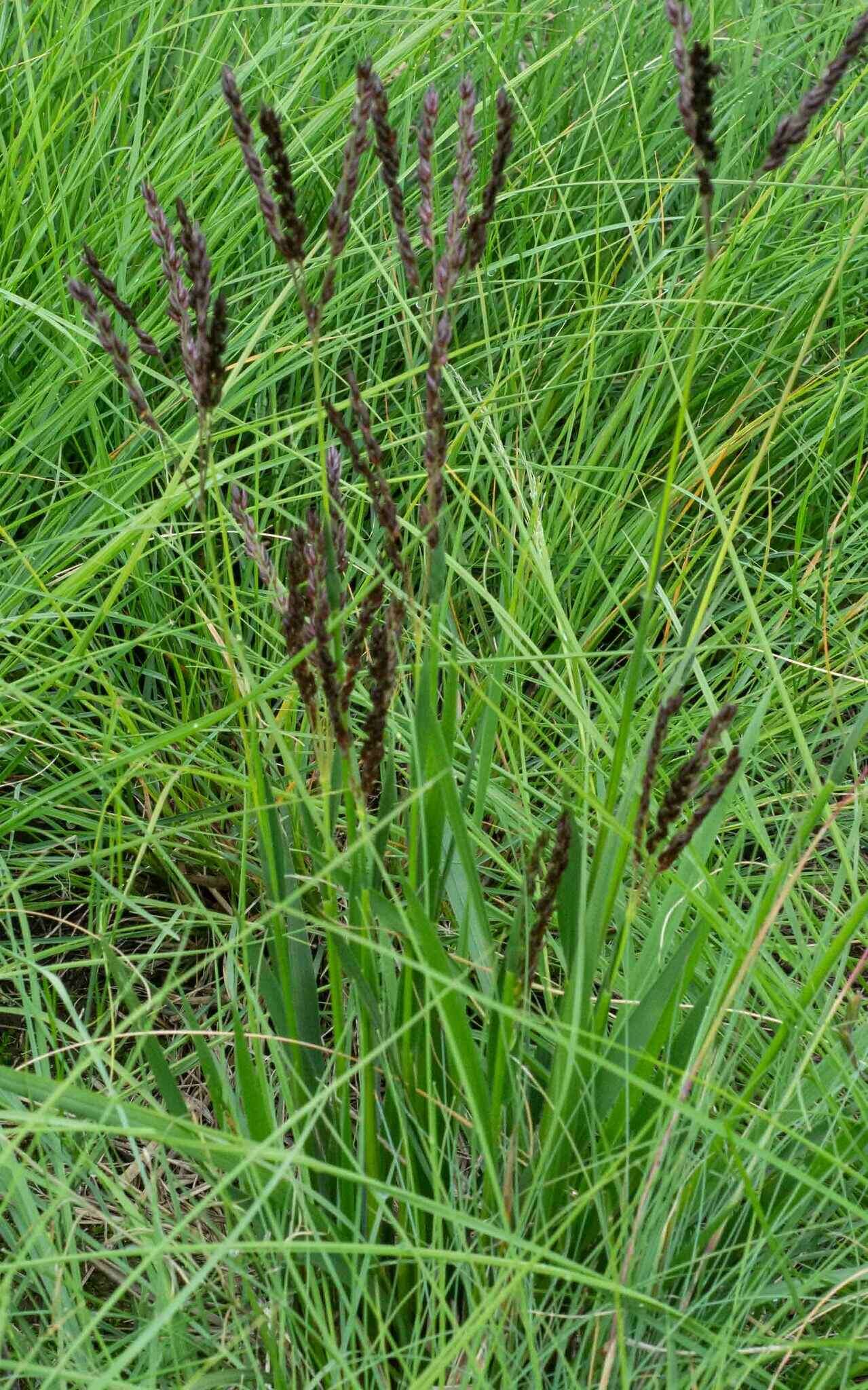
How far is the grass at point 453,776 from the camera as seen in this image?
1.18 m

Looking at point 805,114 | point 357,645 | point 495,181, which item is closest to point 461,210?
point 495,181

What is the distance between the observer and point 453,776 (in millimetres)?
1185

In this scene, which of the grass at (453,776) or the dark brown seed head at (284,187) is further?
the grass at (453,776)

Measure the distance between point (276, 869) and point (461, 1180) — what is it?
1.25 ft

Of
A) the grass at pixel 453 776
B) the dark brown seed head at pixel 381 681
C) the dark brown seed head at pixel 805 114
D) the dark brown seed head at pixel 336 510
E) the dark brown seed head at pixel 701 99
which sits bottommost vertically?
the grass at pixel 453 776

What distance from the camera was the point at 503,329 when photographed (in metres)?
2.35

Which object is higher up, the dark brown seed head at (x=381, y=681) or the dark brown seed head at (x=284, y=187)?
the dark brown seed head at (x=284, y=187)

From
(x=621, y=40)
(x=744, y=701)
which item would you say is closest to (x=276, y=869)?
(x=744, y=701)

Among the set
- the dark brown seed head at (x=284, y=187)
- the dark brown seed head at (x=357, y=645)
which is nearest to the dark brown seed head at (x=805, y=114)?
the dark brown seed head at (x=284, y=187)

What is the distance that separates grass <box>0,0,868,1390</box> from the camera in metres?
1.18

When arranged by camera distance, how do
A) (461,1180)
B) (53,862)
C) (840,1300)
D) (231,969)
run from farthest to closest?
1. (53,862)
2. (231,969)
3. (461,1180)
4. (840,1300)

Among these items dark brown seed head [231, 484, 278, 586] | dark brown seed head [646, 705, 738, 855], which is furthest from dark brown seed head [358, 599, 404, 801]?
dark brown seed head [646, 705, 738, 855]

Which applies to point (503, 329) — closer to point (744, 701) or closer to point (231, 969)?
point (744, 701)

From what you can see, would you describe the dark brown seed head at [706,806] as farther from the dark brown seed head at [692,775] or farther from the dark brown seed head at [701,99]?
the dark brown seed head at [701,99]
